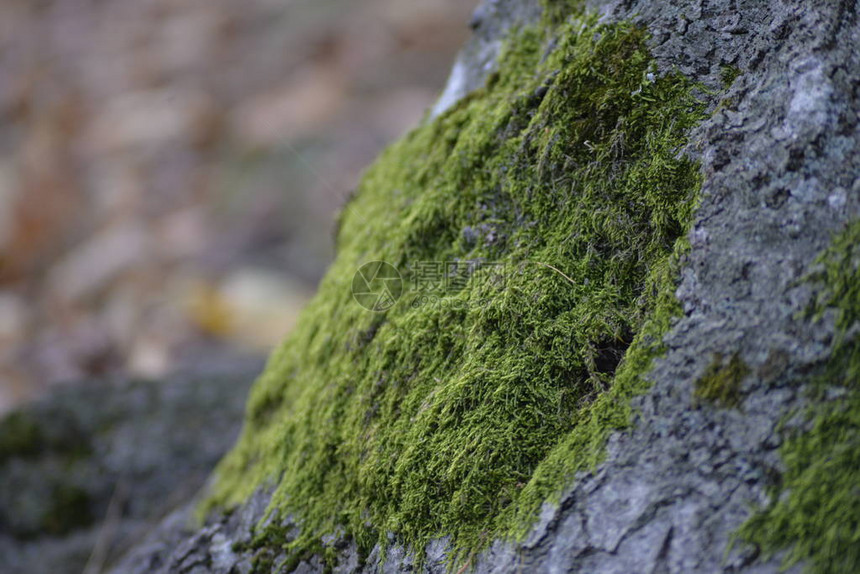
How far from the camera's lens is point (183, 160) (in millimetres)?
10070

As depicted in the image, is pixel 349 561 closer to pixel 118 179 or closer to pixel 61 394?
pixel 61 394

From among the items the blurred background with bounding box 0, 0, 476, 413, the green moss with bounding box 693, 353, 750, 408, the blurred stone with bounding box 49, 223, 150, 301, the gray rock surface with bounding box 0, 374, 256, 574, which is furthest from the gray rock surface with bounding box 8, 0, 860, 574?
the blurred stone with bounding box 49, 223, 150, 301

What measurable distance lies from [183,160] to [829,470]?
34.3 ft

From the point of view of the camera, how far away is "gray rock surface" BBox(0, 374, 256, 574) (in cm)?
313

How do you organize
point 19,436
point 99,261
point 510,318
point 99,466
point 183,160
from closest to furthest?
1. point 510,318
2. point 99,466
3. point 19,436
4. point 99,261
5. point 183,160

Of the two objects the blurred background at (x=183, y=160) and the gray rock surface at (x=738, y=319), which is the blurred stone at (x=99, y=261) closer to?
the blurred background at (x=183, y=160)

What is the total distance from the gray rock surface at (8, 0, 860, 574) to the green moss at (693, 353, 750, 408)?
0.05 feet

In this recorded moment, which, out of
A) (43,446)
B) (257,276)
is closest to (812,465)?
(43,446)

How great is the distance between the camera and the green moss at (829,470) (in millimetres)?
1104

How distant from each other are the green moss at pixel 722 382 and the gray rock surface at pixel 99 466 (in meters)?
2.50

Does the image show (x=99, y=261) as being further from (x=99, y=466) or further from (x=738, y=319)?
(x=738, y=319)

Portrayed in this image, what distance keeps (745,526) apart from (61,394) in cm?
400

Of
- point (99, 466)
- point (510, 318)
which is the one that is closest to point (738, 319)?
point (510, 318)

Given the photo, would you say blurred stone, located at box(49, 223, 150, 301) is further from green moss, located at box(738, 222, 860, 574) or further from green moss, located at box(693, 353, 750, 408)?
green moss, located at box(738, 222, 860, 574)
